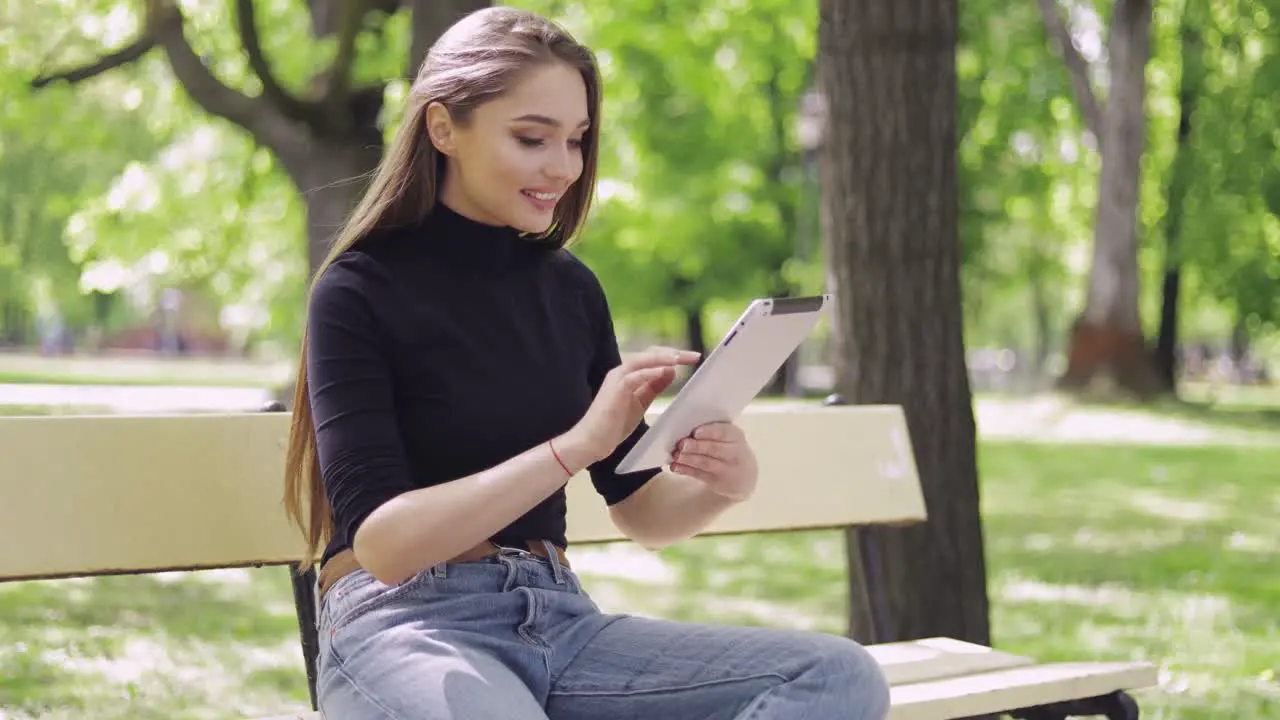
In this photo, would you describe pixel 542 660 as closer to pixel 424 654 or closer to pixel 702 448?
pixel 424 654

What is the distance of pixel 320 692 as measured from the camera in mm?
2699

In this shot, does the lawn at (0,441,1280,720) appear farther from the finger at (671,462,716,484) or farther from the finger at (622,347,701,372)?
the finger at (622,347,701,372)

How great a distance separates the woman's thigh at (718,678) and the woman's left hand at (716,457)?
0.79 feet

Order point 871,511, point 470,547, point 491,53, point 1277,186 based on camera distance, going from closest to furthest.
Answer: point 470,547 < point 491,53 < point 871,511 < point 1277,186

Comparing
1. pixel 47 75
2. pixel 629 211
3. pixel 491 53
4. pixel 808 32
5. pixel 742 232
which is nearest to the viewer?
pixel 491 53

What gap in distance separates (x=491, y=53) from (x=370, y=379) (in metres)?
0.54

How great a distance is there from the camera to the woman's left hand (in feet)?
9.33

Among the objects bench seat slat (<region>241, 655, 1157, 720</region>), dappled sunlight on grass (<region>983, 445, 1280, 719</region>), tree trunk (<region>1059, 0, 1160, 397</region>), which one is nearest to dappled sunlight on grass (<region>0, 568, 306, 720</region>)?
bench seat slat (<region>241, 655, 1157, 720</region>)

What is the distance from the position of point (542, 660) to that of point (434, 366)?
0.48 m

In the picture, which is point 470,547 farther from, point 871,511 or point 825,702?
point 871,511

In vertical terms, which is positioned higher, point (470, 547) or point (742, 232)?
point (470, 547)

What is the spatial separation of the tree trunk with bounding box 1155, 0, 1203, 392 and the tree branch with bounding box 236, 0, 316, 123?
16.7 m

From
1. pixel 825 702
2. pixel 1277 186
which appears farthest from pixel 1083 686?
pixel 1277 186

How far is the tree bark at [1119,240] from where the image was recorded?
22.2 meters
